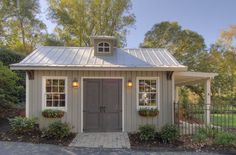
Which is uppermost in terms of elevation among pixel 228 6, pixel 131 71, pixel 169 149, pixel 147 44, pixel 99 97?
pixel 228 6

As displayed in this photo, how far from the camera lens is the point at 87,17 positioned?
2405 centimetres

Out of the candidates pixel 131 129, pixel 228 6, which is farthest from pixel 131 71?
pixel 228 6

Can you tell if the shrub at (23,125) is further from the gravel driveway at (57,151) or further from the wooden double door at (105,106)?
the wooden double door at (105,106)

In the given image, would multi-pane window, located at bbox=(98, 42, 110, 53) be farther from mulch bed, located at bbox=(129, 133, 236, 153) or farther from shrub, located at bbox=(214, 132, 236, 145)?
shrub, located at bbox=(214, 132, 236, 145)

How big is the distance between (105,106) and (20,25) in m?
17.0

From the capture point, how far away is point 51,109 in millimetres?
8555

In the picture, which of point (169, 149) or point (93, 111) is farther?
point (93, 111)

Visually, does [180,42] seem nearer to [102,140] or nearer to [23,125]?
[102,140]

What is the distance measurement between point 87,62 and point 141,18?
56.3 ft

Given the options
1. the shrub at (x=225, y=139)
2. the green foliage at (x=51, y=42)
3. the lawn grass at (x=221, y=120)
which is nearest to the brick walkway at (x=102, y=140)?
the shrub at (x=225, y=139)

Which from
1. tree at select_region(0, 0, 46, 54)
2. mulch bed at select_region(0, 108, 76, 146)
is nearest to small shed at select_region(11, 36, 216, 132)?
mulch bed at select_region(0, 108, 76, 146)

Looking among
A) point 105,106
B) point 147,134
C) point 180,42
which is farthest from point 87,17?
point 147,134

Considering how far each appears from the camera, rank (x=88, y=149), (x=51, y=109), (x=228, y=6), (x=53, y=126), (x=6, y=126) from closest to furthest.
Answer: (x=88, y=149)
(x=53, y=126)
(x=51, y=109)
(x=6, y=126)
(x=228, y=6)

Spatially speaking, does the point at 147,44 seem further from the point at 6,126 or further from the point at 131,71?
the point at 6,126
